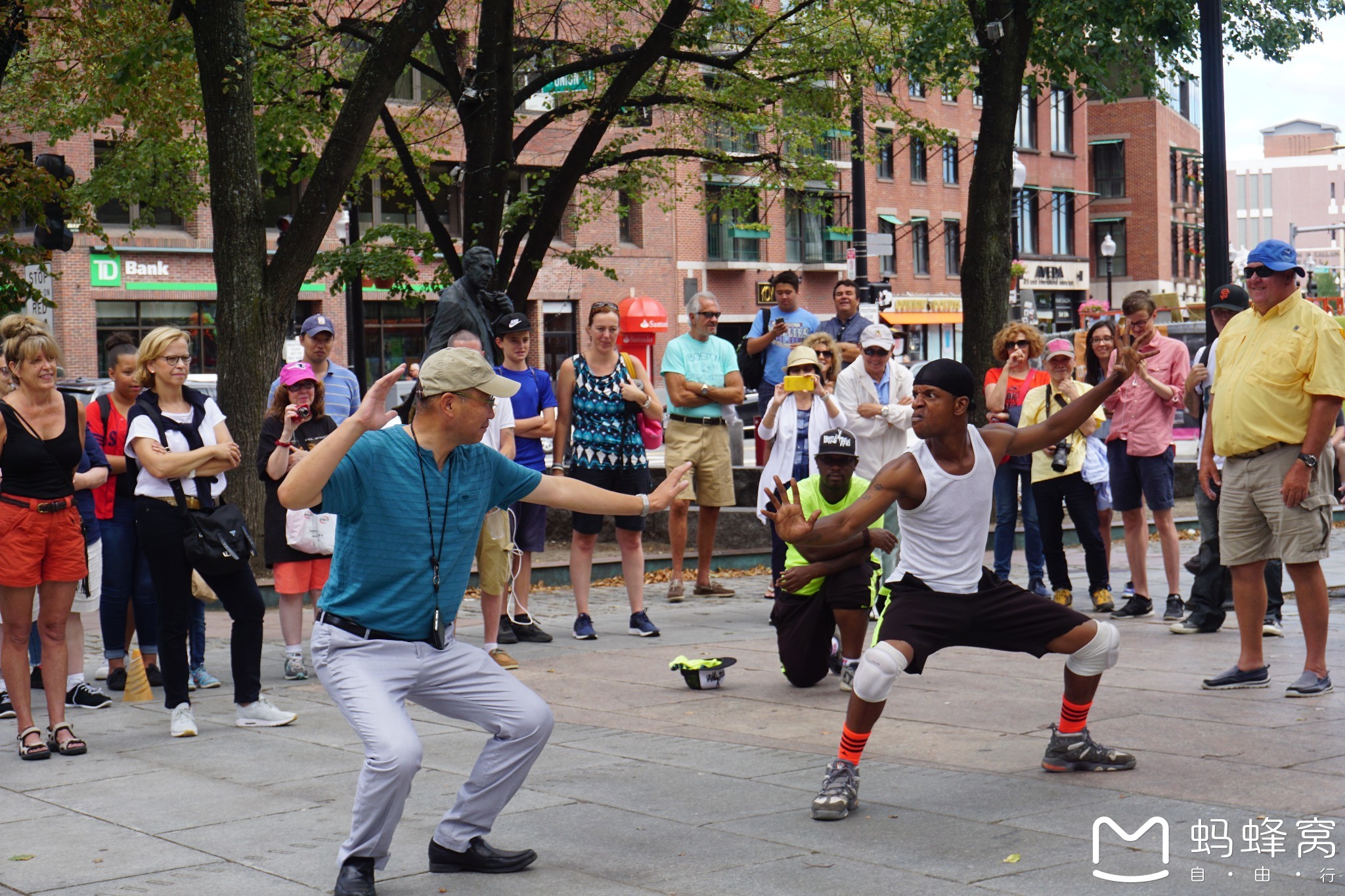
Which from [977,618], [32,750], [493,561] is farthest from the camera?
[493,561]

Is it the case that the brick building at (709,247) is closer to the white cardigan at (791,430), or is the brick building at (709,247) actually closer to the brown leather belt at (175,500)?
the white cardigan at (791,430)

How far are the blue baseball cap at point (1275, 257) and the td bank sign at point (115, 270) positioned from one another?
104ft

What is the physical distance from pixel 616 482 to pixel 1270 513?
167 inches

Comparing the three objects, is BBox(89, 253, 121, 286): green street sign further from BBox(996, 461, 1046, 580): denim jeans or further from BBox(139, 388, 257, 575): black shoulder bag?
BBox(139, 388, 257, 575): black shoulder bag

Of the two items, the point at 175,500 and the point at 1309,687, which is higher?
the point at 175,500

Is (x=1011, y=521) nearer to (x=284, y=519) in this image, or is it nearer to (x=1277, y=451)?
(x=1277, y=451)

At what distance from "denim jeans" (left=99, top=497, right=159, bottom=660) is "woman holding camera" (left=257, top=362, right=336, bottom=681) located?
704 millimetres

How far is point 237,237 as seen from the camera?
504 inches

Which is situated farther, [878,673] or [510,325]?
[510,325]

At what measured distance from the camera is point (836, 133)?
2295 cm

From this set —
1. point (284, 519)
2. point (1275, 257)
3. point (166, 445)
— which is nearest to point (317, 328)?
point (284, 519)

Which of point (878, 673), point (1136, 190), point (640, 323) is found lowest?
point (878, 673)

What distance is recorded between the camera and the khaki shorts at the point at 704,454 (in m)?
11.1

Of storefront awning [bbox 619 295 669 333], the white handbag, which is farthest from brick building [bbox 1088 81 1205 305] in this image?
the white handbag
